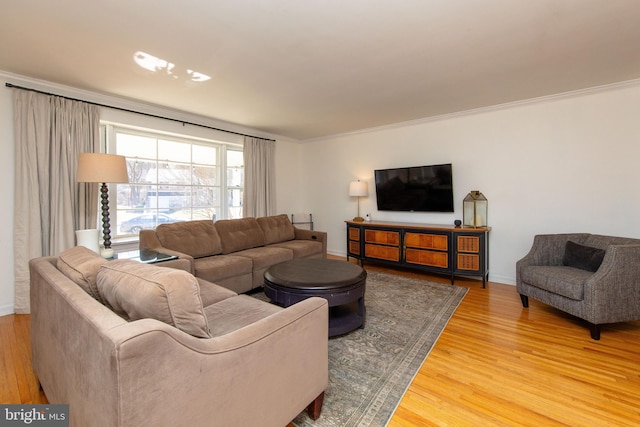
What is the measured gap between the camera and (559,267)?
2.90 meters

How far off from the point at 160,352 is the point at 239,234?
3.17 metres

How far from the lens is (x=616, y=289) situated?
2357mm

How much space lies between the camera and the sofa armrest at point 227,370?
82 centimetres

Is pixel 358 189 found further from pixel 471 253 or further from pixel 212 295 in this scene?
pixel 212 295

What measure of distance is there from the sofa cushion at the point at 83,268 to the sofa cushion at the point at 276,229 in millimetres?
2713

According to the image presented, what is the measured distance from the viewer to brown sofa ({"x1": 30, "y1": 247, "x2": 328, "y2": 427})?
0.84 metres

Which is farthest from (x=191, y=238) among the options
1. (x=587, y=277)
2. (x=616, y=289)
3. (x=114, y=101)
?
(x=616, y=289)

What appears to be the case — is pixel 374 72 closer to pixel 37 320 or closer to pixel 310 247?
pixel 310 247

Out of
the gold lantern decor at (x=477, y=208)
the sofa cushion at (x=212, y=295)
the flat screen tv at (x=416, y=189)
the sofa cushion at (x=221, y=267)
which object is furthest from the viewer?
the flat screen tv at (x=416, y=189)

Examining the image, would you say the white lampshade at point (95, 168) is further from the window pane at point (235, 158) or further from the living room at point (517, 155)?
the window pane at point (235, 158)

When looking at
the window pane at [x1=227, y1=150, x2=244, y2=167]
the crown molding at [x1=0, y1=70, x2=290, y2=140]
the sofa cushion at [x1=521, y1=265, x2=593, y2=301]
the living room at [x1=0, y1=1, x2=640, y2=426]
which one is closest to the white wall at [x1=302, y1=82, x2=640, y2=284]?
the living room at [x1=0, y1=1, x2=640, y2=426]

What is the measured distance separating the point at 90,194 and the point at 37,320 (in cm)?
210

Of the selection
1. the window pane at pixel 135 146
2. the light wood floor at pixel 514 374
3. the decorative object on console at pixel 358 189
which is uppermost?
the window pane at pixel 135 146

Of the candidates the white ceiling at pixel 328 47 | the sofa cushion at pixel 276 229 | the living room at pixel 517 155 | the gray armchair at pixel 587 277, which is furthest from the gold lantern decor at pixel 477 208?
the sofa cushion at pixel 276 229
